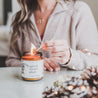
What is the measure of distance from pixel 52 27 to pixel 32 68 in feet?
1.92

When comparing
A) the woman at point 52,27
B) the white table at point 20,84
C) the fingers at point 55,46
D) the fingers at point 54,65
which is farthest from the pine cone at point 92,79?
the woman at point 52,27

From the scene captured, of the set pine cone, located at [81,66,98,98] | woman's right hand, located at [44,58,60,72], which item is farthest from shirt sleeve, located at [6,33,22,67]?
pine cone, located at [81,66,98,98]

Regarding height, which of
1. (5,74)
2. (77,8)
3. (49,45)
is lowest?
(5,74)

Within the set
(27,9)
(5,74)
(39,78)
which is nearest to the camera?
(39,78)

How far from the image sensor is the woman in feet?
3.82

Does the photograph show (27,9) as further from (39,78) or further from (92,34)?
(39,78)

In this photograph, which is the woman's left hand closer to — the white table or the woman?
the white table

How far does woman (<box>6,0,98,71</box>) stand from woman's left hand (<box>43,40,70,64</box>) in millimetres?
218

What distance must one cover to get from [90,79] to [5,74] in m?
0.46

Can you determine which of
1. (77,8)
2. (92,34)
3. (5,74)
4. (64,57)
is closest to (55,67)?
(64,57)

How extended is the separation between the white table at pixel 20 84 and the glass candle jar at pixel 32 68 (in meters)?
0.02

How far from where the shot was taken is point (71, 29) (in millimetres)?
1219

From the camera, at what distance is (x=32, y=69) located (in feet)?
2.37

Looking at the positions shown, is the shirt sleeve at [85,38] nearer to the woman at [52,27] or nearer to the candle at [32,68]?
the woman at [52,27]
